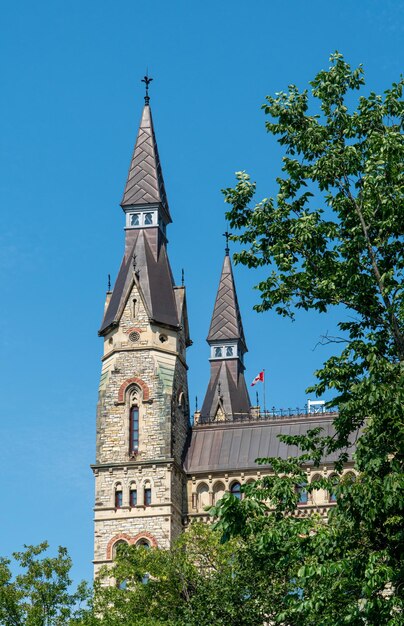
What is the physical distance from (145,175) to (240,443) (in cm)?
1552

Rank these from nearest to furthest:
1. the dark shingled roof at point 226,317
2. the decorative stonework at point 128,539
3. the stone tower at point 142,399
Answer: the decorative stonework at point 128,539 < the stone tower at point 142,399 < the dark shingled roof at point 226,317

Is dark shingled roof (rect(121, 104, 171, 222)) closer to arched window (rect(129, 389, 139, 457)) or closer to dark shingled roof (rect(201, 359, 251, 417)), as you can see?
arched window (rect(129, 389, 139, 457))

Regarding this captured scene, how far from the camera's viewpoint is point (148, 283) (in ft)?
202

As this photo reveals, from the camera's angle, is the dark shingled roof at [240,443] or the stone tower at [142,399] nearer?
the stone tower at [142,399]

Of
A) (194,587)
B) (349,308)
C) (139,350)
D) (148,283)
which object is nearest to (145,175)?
(148,283)

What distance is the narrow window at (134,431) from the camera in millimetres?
58859

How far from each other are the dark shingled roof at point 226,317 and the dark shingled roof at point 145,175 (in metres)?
17.1

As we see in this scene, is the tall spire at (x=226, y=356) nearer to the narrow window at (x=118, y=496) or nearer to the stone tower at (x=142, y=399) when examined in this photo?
the stone tower at (x=142, y=399)

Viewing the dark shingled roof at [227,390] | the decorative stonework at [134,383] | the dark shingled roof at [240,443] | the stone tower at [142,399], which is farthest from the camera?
the dark shingled roof at [227,390]

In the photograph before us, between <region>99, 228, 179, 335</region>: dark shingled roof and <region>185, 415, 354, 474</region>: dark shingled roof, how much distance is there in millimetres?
6228

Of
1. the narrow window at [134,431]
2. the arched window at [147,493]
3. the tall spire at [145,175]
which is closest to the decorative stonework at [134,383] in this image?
the narrow window at [134,431]

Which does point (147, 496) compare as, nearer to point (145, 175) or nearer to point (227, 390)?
point (145, 175)

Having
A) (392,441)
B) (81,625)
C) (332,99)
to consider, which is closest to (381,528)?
(392,441)

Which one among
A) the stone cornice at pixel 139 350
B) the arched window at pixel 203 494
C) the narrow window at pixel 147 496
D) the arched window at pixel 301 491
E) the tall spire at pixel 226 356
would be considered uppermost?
the tall spire at pixel 226 356
